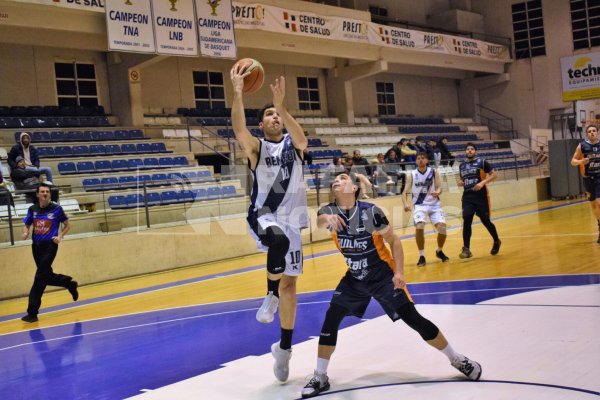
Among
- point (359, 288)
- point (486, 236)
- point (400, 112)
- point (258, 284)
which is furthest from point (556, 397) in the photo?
point (400, 112)

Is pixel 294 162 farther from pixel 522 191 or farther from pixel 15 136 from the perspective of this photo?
pixel 522 191

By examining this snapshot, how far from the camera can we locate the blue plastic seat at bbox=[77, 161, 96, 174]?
16.0 metres

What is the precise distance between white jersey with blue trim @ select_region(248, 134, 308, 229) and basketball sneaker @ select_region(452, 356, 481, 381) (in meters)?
1.53

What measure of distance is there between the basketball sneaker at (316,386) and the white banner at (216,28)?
1501 centimetres

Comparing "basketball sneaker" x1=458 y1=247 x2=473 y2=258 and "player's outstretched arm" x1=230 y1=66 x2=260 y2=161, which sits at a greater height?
"player's outstretched arm" x1=230 y1=66 x2=260 y2=161

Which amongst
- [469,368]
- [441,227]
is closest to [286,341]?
[469,368]

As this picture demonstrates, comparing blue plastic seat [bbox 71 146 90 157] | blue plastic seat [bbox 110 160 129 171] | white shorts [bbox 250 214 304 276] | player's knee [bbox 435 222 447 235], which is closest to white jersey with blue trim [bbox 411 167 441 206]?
player's knee [bbox 435 222 447 235]

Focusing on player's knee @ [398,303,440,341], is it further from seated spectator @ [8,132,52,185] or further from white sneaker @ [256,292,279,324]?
seated spectator @ [8,132,52,185]

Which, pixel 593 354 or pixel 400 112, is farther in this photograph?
pixel 400 112

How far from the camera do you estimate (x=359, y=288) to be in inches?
194

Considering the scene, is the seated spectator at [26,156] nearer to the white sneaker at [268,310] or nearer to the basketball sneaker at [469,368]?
the white sneaker at [268,310]

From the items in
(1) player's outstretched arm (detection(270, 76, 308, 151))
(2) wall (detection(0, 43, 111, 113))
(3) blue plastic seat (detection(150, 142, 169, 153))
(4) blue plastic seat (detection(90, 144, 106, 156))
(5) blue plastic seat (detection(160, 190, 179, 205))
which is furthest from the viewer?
(2) wall (detection(0, 43, 111, 113))

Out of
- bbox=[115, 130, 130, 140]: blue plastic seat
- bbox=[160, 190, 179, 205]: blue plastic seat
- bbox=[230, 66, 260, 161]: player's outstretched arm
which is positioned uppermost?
bbox=[115, 130, 130, 140]: blue plastic seat

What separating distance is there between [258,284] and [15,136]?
8.76 metres
